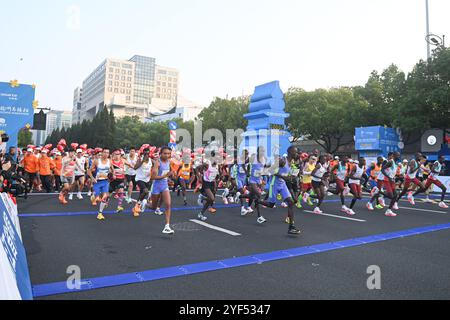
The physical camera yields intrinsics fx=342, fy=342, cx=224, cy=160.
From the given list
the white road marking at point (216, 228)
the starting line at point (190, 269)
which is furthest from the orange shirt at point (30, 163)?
the starting line at point (190, 269)

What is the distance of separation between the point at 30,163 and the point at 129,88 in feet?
426

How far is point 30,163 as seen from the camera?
1441 cm

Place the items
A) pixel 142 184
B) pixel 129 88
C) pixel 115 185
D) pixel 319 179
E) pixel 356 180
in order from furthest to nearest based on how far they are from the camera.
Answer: pixel 129 88
pixel 356 180
pixel 319 179
pixel 115 185
pixel 142 184

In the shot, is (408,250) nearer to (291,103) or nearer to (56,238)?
(56,238)

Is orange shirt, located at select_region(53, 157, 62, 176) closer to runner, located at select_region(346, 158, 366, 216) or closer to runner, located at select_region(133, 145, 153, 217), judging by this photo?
runner, located at select_region(133, 145, 153, 217)

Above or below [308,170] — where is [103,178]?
below

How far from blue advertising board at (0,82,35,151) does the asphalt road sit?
10.8 metres

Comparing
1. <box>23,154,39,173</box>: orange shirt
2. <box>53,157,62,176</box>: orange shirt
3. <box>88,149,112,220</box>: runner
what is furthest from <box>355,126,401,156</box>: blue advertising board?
<box>88,149,112,220</box>: runner

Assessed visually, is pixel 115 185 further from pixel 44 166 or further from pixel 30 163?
pixel 30 163

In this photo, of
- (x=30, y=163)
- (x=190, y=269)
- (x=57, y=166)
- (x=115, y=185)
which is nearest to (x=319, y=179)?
(x=115, y=185)

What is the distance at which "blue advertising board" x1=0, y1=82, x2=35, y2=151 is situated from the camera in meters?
18.2

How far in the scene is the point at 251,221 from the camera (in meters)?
9.20

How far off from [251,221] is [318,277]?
182 inches
